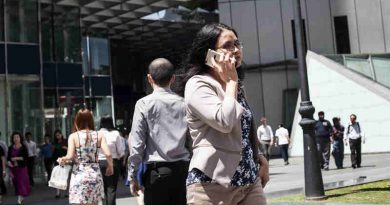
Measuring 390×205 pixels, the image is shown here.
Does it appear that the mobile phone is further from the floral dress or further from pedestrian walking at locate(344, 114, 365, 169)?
pedestrian walking at locate(344, 114, 365, 169)

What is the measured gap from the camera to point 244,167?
307cm

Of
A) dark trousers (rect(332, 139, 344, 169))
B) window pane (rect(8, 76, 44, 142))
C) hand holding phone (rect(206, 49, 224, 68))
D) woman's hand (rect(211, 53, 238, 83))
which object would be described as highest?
window pane (rect(8, 76, 44, 142))

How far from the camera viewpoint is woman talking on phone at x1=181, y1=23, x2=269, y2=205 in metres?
2.94

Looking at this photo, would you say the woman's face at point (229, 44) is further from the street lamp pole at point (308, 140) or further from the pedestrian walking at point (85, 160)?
the street lamp pole at point (308, 140)

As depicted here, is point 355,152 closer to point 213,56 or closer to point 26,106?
point 26,106

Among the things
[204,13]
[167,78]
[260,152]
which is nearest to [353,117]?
[167,78]

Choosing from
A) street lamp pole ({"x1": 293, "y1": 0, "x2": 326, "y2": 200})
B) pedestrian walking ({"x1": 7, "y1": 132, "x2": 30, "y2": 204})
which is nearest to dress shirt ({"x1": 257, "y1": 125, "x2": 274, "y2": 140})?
pedestrian walking ({"x1": 7, "y1": 132, "x2": 30, "y2": 204})

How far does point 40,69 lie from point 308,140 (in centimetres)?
1523

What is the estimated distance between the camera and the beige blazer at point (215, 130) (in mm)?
2881

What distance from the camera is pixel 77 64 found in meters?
27.0

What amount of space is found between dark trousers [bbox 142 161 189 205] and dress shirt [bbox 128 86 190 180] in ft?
0.21

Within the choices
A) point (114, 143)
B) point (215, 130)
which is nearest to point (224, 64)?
point (215, 130)

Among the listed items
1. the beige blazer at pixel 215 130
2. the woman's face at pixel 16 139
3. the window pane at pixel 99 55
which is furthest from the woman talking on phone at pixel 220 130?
the window pane at pixel 99 55

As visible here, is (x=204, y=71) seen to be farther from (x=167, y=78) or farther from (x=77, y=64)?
(x=77, y=64)
